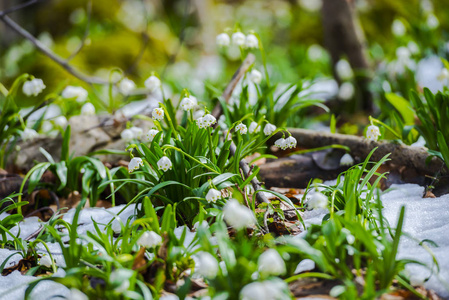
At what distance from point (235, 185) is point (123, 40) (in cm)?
566

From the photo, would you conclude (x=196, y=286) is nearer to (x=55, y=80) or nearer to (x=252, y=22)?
(x=55, y=80)

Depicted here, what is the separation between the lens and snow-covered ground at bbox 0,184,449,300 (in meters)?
1.47

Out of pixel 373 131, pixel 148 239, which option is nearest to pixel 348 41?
pixel 373 131

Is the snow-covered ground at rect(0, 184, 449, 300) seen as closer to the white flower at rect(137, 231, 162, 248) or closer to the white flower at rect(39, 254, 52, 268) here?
the white flower at rect(39, 254, 52, 268)

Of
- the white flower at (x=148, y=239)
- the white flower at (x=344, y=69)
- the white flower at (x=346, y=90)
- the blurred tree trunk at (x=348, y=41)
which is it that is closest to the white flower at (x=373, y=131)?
the white flower at (x=148, y=239)

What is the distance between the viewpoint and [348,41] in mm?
4367

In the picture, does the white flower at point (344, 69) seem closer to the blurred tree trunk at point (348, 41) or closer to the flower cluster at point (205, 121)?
the blurred tree trunk at point (348, 41)

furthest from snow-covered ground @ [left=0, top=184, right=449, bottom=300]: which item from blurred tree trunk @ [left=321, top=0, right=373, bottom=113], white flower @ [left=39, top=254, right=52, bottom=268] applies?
blurred tree trunk @ [left=321, top=0, right=373, bottom=113]

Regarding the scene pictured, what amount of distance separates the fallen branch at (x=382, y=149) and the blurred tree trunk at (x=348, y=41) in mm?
1681

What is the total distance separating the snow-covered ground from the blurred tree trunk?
2221mm

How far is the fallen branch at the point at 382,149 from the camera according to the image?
2396 millimetres

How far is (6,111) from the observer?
284 centimetres

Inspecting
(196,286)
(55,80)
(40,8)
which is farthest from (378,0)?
(196,286)

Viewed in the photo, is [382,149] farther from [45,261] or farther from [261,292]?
[45,261]
